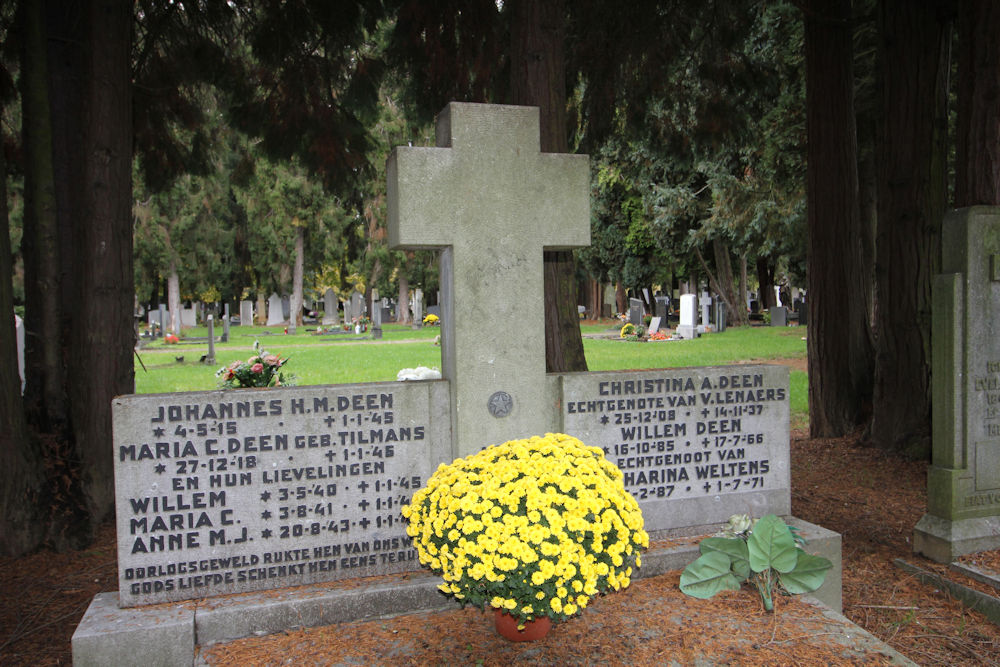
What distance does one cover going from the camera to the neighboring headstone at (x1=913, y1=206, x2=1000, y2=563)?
4.69 metres

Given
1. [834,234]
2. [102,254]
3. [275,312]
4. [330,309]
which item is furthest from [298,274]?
[102,254]

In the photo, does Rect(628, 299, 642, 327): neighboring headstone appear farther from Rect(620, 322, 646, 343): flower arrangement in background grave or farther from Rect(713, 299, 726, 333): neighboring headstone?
Rect(713, 299, 726, 333): neighboring headstone

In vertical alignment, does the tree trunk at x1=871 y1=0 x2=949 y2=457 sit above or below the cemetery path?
above

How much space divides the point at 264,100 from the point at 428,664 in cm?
722

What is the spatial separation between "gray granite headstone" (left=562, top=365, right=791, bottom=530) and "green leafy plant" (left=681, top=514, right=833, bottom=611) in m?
0.56

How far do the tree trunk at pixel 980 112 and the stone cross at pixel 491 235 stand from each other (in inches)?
132

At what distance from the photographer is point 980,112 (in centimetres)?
541

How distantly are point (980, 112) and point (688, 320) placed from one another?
21.4 metres

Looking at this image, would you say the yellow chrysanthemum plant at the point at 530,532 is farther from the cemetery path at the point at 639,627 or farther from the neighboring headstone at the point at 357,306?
the neighboring headstone at the point at 357,306

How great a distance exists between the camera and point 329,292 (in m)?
40.2

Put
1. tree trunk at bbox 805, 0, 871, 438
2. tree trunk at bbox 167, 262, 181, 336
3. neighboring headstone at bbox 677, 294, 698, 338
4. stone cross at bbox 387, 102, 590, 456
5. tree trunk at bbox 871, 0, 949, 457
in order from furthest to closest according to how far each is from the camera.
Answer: tree trunk at bbox 167, 262, 181, 336
neighboring headstone at bbox 677, 294, 698, 338
tree trunk at bbox 805, 0, 871, 438
tree trunk at bbox 871, 0, 949, 457
stone cross at bbox 387, 102, 590, 456

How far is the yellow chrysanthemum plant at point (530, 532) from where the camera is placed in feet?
9.20

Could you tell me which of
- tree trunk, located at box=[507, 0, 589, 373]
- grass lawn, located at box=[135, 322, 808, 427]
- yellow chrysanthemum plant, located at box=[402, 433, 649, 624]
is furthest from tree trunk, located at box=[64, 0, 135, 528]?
grass lawn, located at box=[135, 322, 808, 427]

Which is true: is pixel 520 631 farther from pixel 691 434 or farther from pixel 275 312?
pixel 275 312
